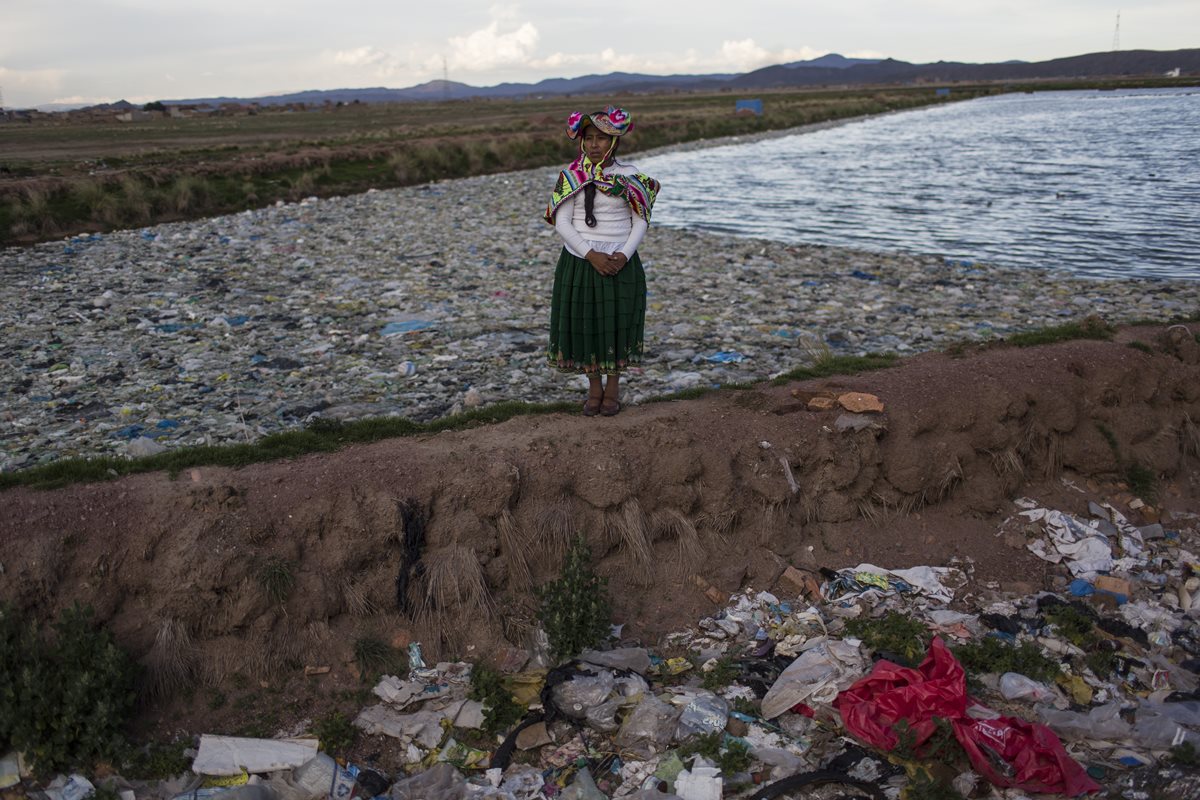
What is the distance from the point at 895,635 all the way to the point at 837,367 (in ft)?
8.62

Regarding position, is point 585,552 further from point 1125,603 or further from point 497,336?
point 497,336

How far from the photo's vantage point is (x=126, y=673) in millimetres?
3715

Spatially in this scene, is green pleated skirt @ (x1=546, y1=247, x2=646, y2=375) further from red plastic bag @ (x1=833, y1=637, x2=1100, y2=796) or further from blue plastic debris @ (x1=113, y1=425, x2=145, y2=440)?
blue plastic debris @ (x1=113, y1=425, x2=145, y2=440)

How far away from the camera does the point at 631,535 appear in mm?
4875

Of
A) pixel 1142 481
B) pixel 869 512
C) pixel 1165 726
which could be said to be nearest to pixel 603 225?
pixel 869 512

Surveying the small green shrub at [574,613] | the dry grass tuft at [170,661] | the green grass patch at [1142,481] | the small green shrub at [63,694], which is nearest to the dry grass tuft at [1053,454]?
the green grass patch at [1142,481]

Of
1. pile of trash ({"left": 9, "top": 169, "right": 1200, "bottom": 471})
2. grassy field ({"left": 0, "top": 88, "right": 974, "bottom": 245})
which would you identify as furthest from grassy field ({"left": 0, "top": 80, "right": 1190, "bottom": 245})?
pile of trash ({"left": 9, "top": 169, "right": 1200, "bottom": 471})

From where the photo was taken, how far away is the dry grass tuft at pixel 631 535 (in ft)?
16.0

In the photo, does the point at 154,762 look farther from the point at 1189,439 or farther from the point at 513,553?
the point at 1189,439

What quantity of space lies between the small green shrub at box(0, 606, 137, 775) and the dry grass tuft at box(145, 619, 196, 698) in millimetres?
167

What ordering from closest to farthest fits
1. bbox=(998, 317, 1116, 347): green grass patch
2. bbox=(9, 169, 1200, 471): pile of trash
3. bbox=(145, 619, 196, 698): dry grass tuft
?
bbox=(145, 619, 196, 698): dry grass tuft → bbox=(9, 169, 1200, 471): pile of trash → bbox=(998, 317, 1116, 347): green grass patch

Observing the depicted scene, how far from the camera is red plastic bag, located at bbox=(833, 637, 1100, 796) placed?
11.0 feet

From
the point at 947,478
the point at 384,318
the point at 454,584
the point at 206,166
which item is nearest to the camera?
the point at 454,584

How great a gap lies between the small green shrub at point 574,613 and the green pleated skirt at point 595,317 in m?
1.28
